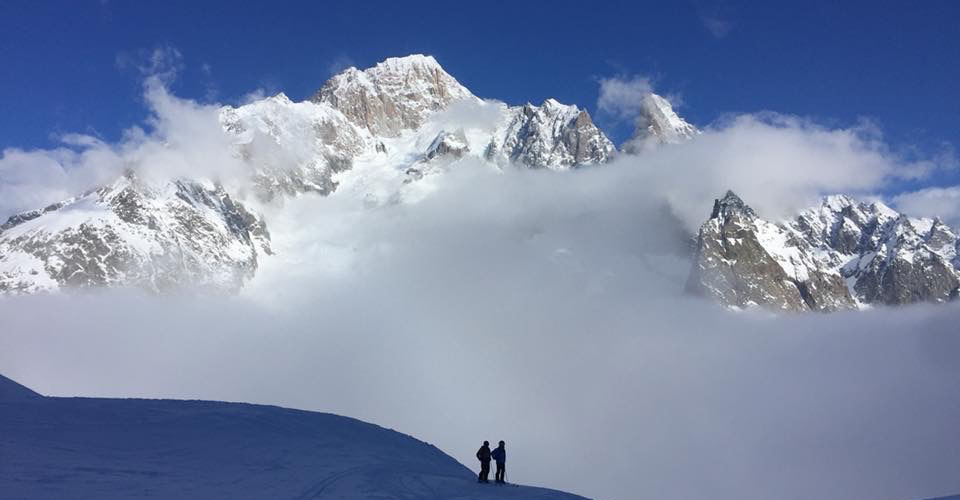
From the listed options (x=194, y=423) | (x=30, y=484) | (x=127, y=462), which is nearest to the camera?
(x=30, y=484)

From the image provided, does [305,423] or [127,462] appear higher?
[305,423]

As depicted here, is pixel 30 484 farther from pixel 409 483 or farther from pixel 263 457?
pixel 409 483

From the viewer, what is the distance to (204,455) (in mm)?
31672

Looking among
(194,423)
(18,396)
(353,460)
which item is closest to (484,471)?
(353,460)

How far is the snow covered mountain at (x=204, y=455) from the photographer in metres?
26.3

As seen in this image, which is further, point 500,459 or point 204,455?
point 500,459

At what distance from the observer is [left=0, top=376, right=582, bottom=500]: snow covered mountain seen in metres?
26.3

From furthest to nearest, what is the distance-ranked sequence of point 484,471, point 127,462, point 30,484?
1. point 484,471
2. point 127,462
3. point 30,484

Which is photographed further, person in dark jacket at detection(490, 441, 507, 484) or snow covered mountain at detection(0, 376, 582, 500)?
person in dark jacket at detection(490, 441, 507, 484)

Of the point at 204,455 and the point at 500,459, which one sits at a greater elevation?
the point at 500,459

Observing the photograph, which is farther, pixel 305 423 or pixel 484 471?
pixel 305 423

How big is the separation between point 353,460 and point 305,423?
754 cm

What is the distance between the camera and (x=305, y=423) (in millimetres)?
40750

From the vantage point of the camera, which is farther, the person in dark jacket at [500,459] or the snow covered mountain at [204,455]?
the person in dark jacket at [500,459]
